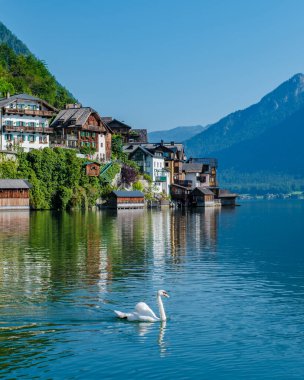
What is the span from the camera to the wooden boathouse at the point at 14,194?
9662cm

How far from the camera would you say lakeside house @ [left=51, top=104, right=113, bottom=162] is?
413 feet

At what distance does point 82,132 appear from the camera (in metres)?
128

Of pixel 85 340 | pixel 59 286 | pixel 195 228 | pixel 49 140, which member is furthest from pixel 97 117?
pixel 85 340

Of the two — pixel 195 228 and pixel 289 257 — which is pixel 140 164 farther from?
pixel 289 257

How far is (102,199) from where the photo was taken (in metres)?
121

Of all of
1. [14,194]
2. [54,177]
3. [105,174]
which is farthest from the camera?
[105,174]

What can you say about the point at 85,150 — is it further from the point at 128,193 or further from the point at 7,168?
the point at 7,168

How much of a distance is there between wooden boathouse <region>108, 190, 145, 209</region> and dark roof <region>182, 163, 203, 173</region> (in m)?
39.3

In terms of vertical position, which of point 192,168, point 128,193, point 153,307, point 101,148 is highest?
point 101,148

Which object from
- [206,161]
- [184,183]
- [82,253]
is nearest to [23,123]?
[184,183]

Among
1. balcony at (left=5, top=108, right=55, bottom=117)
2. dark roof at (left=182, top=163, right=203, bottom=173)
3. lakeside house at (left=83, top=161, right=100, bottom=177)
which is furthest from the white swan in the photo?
dark roof at (left=182, top=163, right=203, bottom=173)

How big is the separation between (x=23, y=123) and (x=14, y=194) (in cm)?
1847

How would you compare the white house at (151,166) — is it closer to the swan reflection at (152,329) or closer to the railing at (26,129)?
the railing at (26,129)

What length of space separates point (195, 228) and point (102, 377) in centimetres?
5359
